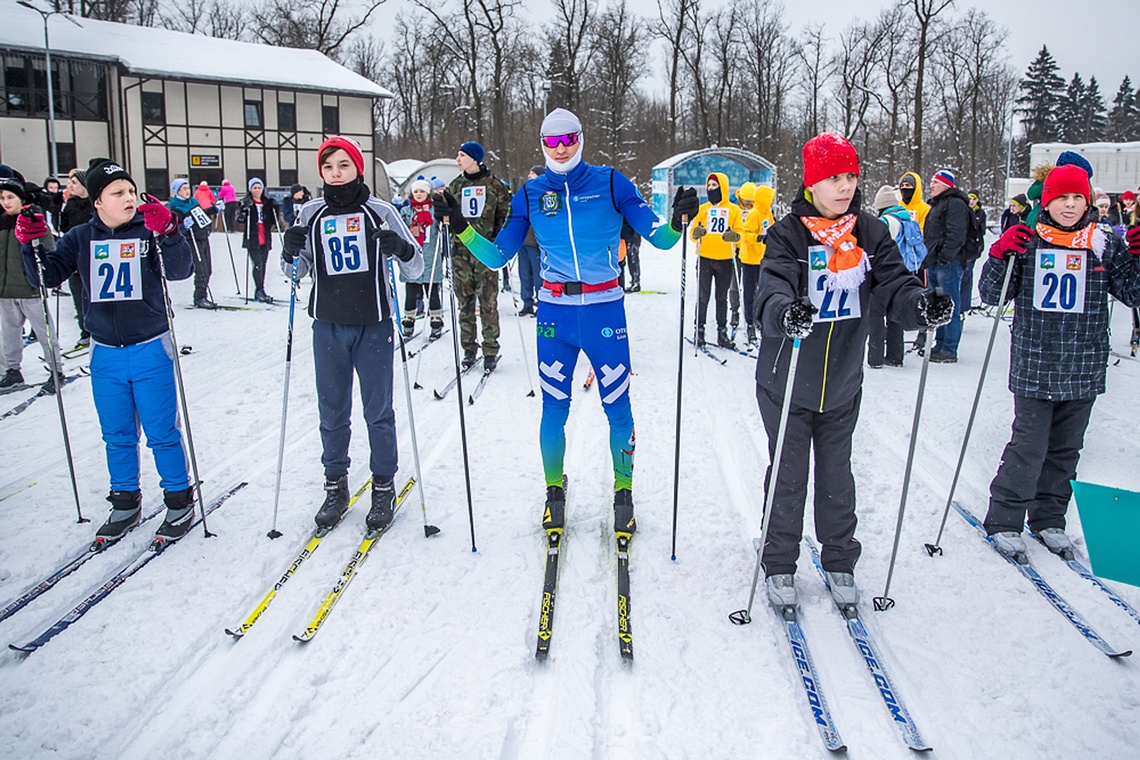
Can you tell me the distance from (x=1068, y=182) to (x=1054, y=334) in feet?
2.44

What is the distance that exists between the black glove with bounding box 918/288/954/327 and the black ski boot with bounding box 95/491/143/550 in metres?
4.14

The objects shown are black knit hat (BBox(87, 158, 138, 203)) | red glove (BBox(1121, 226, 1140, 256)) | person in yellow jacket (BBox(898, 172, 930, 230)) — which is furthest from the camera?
person in yellow jacket (BBox(898, 172, 930, 230))

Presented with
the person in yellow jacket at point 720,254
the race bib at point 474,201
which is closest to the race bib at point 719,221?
the person in yellow jacket at point 720,254

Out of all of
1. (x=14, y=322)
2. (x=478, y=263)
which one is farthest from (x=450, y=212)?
(x=14, y=322)

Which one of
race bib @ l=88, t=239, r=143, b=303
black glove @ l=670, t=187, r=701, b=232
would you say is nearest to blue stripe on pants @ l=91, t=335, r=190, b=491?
race bib @ l=88, t=239, r=143, b=303

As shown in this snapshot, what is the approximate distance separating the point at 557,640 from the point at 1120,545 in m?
2.06

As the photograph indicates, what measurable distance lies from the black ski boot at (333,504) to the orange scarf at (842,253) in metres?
2.92

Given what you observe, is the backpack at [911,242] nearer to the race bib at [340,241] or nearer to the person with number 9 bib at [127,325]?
the race bib at [340,241]

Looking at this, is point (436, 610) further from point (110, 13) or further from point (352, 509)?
point (110, 13)

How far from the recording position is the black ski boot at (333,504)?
4223mm

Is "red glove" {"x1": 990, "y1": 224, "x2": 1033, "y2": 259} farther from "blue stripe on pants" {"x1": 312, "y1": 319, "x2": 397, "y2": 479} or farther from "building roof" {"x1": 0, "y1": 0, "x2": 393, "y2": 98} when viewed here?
"building roof" {"x1": 0, "y1": 0, "x2": 393, "y2": 98}

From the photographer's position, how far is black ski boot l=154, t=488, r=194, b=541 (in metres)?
4.08

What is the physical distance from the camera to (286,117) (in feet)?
101

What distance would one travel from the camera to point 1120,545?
2389 millimetres
